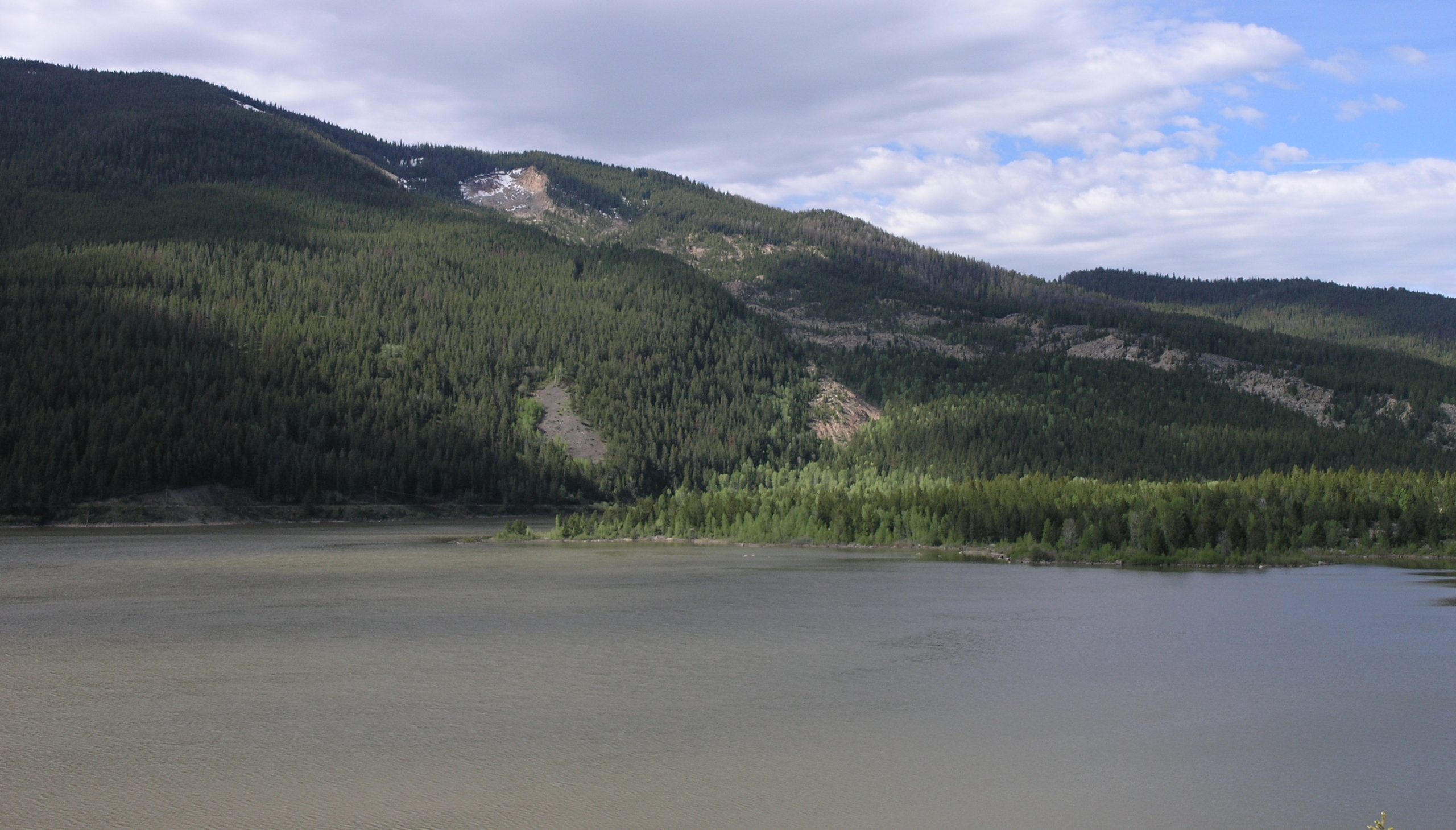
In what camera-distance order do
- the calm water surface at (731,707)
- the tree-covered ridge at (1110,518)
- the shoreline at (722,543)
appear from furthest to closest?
the tree-covered ridge at (1110,518) < the shoreline at (722,543) < the calm water surface at (731,707)

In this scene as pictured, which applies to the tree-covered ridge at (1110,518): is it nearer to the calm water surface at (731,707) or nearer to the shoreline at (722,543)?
the shoreline at (722,543)

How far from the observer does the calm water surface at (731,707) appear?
101 feet

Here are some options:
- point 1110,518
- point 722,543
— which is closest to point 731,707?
point 1110,518

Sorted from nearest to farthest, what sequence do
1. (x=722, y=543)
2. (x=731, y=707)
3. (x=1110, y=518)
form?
1. (x=731, y=707)
2. (x=1110, y=518)
3. (x=722, y=543)

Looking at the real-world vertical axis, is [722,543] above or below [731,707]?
below

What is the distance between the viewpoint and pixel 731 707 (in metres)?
41.3

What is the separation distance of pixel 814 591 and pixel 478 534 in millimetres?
65146

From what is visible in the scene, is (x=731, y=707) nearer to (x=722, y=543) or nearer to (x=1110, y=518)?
(x=1110, y=518)

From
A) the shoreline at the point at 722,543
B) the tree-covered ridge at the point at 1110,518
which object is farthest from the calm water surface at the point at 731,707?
the tree-covered ridge at the point at 1110,518

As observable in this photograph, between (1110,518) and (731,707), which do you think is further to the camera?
(1110,518)

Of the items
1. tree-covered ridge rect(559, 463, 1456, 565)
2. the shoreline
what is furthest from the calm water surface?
tree-covered ridge rect(559, 463, 1456, 565)

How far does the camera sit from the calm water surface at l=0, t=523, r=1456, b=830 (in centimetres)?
3078

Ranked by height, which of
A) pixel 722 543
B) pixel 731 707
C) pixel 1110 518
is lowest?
pixel 722 543

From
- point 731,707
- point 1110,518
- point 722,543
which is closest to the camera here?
point 731,707
